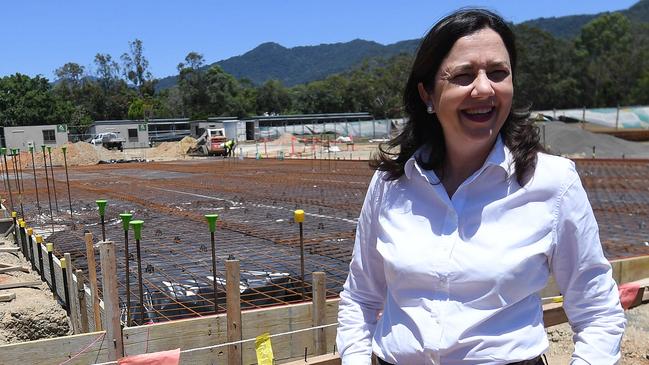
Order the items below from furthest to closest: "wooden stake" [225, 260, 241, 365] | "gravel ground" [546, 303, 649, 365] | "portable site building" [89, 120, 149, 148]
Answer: "portable site building" [89, 120, 149, 148] < "gravel ground" [546, 303, 649, 365] < "wooden stake" [225, 260, 241, 365]

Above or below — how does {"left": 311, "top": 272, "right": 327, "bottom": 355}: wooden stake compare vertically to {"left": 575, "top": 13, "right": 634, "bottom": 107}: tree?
below

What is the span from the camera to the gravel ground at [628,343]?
4.07m

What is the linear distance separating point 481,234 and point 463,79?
35 cm

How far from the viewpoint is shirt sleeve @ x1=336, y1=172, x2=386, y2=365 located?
140 cm

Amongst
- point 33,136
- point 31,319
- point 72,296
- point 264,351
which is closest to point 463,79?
point 264,351

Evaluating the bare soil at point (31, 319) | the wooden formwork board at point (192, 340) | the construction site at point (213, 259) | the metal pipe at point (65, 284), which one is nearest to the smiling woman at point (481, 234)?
the construction site at point (213, 259)

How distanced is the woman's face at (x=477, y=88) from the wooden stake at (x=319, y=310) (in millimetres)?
2479

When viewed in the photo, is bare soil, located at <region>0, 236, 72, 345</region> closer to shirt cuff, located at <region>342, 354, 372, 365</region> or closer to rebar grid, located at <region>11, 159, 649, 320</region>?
rebar grid, located at <region>11, 159, 649, 320</region>

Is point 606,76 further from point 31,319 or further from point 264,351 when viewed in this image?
point 264,351

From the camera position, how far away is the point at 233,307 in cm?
350

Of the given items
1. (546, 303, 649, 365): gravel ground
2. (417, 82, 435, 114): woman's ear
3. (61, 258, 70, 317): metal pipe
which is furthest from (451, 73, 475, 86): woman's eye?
(61, 258, 70, 317): metal pipe

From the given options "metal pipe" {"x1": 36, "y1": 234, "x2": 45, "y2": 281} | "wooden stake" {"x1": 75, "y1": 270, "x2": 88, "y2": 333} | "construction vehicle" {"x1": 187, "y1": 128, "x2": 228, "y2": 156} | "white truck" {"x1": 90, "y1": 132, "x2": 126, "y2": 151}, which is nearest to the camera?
"wooden stake" {"x1": 75, "y1": 270, "x2": 88, "y2": 333}

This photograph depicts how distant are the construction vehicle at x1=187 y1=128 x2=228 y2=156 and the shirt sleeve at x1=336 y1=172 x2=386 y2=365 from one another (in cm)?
2950

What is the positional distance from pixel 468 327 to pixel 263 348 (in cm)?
209
